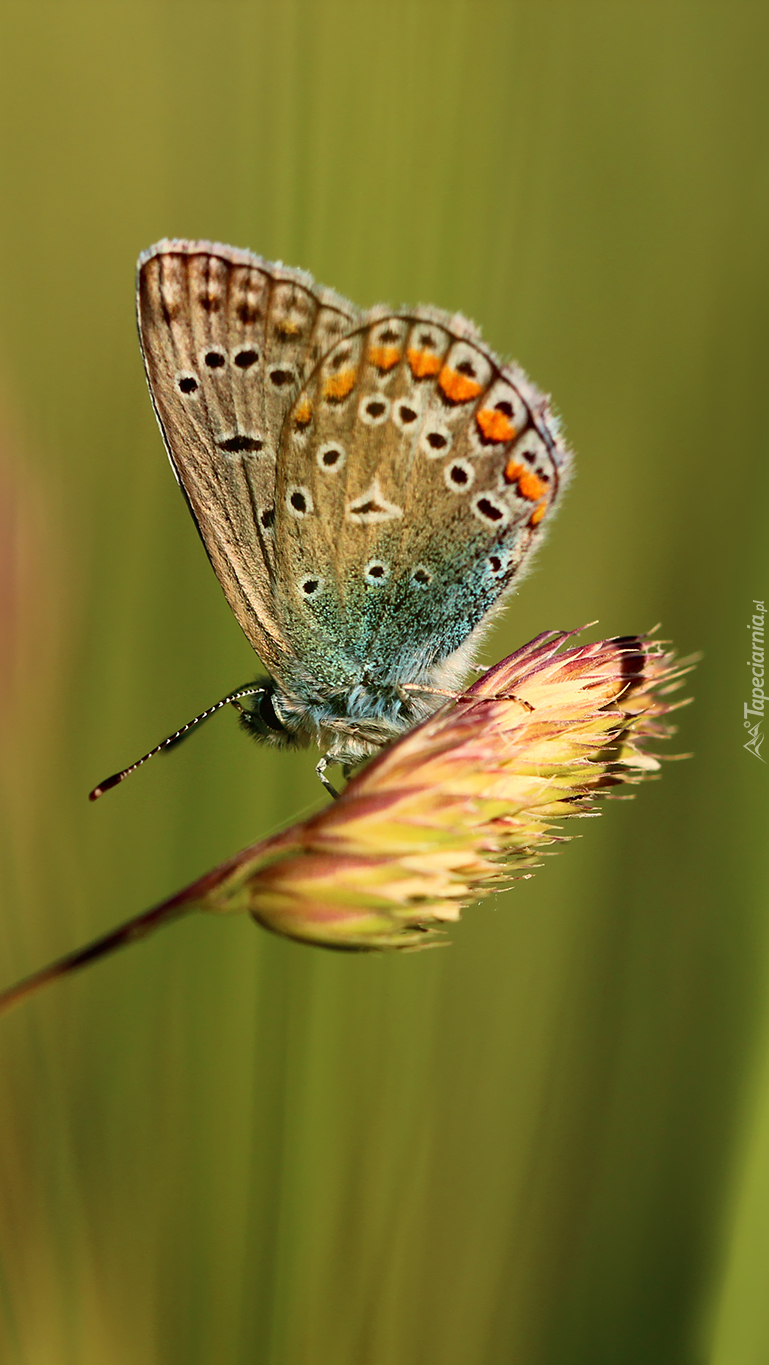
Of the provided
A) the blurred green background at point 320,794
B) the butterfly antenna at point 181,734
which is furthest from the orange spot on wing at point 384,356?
the butterfly antenna at point 181,734

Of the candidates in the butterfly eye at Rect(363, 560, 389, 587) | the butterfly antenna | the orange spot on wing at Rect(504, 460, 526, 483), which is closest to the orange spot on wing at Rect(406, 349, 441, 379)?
the orange spot on wing at Rect(504, 460, 526, 483)

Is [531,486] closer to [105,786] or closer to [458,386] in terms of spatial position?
[458,386]

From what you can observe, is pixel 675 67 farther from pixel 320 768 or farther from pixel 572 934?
pixel 572 934

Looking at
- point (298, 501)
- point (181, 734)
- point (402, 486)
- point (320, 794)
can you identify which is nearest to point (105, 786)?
point (181, 734)

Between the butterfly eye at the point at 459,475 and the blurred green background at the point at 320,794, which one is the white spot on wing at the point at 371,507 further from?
the blurred green background at the point at 320,794

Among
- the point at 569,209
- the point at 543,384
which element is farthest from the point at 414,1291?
the point at 569,209

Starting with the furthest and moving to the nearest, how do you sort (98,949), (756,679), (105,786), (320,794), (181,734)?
(320,794) → (756,679) → (181,734) → (105,786) → (98,949)

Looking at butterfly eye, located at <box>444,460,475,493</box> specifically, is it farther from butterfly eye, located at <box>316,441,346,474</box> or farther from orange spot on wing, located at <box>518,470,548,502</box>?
butterfly eye, located at <box>316,441,346,474</box>

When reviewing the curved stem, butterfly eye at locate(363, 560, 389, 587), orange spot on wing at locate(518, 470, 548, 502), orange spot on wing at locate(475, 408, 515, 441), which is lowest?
the curved stem
